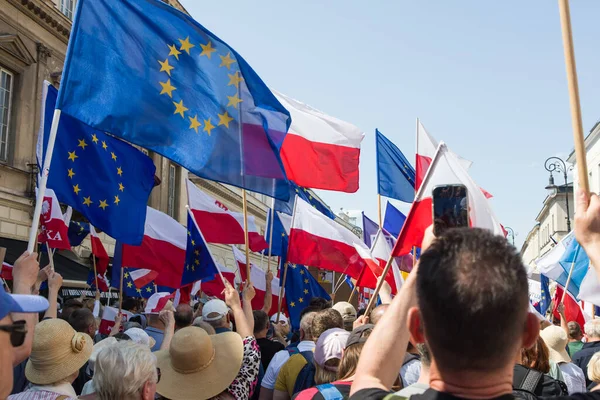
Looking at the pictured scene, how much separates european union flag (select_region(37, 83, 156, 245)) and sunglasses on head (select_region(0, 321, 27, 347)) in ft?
17.7

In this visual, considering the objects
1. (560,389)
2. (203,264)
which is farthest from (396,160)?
(560,389)

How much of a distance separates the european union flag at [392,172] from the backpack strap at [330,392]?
849 centimetres

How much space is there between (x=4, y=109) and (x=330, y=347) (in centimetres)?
1690

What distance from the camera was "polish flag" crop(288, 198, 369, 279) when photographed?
9.75 m

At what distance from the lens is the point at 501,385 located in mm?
1544

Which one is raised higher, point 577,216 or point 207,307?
point 577,216

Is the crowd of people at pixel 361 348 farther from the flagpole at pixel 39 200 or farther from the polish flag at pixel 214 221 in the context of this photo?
the polish flag at pixel 214 221

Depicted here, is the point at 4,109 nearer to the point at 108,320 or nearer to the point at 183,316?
the point at 108,320

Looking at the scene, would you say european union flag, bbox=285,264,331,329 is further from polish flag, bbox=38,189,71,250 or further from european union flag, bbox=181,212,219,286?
polish flag, bbox=38,189,71,250

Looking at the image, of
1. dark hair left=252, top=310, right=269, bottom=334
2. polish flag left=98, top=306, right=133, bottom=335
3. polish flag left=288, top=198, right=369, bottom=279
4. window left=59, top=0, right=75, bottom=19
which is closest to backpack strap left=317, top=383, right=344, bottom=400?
dark hair left=252, top=310, right=269, bottom=334

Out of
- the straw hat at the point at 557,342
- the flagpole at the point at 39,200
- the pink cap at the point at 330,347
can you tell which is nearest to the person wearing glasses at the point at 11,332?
the flagpole at the point at 39,200

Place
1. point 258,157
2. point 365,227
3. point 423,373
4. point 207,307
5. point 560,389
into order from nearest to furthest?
1. point 423,373
2. point 560,389
3. point 258,157
4. point 207,307
5. point 365,227

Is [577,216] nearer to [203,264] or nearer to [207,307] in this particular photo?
[207,307]

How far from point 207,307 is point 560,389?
382 centimetres
